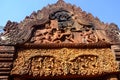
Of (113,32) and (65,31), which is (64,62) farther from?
(113,32)

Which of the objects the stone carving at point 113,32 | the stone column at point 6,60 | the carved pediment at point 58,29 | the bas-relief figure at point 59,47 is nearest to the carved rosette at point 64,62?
the bas-relief figure at point 59,47

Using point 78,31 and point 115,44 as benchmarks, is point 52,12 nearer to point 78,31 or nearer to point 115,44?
point 78,31

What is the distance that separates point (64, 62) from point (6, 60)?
1.42 meters

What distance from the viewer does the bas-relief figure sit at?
627 cm

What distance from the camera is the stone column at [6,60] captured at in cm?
618

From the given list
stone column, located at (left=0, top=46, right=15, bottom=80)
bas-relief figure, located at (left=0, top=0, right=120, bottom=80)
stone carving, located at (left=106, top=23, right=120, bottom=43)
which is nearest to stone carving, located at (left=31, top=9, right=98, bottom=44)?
bas-relief figure, located at (left=0, top=0, right=120, bottom=80)

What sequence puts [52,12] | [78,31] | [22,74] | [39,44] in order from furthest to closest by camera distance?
[52,12] < [78,31] < [39,44] < [22,74]

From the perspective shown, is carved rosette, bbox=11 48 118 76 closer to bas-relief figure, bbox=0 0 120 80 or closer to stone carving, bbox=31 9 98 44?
bas-relief figure, bbox=0 0 120 80

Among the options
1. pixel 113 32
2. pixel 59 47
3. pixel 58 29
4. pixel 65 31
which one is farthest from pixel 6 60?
pixel 113 32

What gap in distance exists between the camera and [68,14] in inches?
313

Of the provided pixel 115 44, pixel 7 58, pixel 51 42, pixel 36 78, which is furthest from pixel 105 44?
pixel 7 58

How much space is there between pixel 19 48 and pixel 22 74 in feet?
2.93

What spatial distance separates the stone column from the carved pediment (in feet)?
0.66

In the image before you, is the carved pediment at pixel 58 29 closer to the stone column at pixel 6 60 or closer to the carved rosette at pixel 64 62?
the stone column at pixel 6 60
